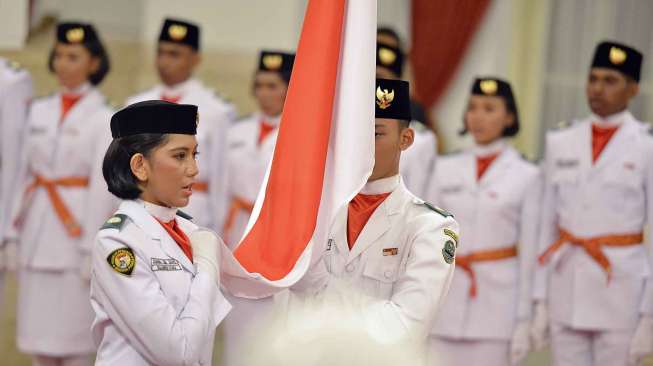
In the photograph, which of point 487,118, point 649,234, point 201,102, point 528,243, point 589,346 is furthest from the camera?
point 201,102

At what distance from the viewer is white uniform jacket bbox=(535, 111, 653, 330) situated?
475cm

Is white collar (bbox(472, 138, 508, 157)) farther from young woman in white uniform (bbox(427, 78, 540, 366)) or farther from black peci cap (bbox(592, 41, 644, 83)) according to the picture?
black peci cap (bbox(592, 41, 644, 83))

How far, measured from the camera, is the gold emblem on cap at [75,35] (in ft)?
18.3

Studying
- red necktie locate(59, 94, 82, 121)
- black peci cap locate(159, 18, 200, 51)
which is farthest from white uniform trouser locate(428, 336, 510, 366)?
red necktie locate(59, 94, 82, 121)

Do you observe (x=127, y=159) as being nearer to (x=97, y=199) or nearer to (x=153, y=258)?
(x=153, y=258)

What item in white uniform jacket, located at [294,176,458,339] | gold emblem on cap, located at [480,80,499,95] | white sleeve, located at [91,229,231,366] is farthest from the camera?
gold emblem on cap, located at [480,80,499,95]

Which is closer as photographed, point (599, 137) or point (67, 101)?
point (599, 137)

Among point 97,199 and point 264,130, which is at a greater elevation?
point 264,130

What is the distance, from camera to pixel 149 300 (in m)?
2.80

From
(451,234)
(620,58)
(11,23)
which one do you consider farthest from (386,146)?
(11,23)

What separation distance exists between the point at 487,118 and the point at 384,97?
6.76ft

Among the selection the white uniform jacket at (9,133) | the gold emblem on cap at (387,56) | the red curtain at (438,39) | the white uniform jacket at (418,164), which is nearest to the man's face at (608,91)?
the white uniform jacket at (418,164)

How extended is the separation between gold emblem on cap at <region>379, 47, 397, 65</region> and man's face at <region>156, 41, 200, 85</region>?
1011 mm

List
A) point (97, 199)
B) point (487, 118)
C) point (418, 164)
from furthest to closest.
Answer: point (418, 164), point (97, 199), point (487, 118)
